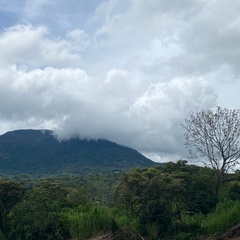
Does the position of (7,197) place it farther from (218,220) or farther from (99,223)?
(218,220)

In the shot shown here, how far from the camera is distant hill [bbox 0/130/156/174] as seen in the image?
471 ft

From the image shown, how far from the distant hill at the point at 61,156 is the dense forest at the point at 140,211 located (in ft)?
357

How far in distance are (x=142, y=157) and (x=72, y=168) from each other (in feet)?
134

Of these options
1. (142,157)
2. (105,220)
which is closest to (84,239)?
(105,220)

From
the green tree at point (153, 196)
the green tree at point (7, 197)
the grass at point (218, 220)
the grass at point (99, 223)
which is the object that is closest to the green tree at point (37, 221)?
the grass at point (99, 223)

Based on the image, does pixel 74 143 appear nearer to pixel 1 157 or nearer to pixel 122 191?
pixel 1 157

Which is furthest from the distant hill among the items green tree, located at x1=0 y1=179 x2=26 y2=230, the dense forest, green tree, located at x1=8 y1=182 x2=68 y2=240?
green tree, located at x1=8 y1=182 x2=68 y2=240

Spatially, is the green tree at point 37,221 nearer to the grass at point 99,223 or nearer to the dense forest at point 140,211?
the dense forest at point 140,211

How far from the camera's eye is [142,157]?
16500 centimetres

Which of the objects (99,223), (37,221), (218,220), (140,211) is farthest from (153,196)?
(37,221)

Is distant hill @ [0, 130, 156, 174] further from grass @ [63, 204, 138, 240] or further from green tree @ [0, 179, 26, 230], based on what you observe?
grass @ [63, 204, 138, 240]

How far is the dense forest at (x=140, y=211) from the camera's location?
55.3 ft

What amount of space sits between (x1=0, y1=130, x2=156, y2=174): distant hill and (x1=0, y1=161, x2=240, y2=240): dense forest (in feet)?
357

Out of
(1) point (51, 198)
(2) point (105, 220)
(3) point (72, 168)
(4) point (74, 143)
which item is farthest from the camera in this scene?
(4) point (74, 143)
